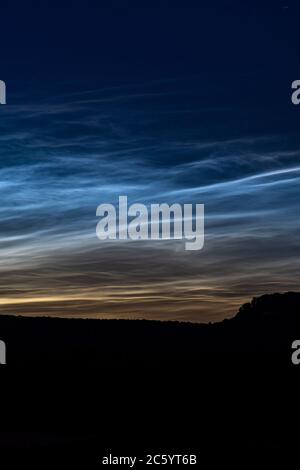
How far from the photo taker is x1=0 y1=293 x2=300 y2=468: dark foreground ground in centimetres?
1320

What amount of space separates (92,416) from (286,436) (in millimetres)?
3807

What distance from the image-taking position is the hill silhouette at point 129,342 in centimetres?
2000

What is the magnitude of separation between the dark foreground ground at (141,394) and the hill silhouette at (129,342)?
38mm

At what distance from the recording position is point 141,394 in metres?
17.1

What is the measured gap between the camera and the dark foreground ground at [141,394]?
1320 centimetres

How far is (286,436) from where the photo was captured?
1435cm

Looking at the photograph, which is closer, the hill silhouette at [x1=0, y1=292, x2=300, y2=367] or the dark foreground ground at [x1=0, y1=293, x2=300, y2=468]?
the dark foreground ground at [x1=0, y1=293, x2=300, y2=468]

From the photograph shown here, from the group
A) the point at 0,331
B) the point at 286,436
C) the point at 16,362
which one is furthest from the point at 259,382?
the point at 0,331

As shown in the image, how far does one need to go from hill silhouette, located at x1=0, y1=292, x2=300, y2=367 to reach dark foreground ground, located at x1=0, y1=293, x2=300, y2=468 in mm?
38

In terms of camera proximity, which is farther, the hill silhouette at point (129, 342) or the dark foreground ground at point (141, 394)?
the hill silhouette at point (129, 342)

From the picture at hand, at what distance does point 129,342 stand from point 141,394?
22.3 feet

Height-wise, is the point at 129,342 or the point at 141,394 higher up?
the point at 129,342
